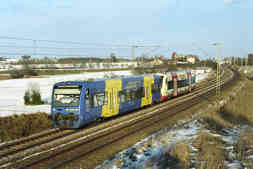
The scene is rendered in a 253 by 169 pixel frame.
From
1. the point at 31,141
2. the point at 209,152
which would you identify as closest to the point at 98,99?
the point at 31,141

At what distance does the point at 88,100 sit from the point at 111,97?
2.92m

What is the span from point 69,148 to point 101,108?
17.2 feet

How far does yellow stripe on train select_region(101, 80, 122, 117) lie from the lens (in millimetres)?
18953

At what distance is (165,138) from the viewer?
14.6 metres

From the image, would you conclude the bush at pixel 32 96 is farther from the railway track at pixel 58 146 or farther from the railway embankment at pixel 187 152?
the railway embankment at pixel 187 152

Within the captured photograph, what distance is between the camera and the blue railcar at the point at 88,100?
1630 cm

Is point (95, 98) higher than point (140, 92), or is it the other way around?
point (95, 98)

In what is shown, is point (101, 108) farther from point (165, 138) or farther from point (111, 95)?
point (165, 138)

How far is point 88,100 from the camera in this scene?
16.9 metres

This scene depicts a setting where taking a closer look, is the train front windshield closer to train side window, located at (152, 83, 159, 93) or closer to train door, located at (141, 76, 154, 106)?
train door, located at (141, 76, 154, 106)

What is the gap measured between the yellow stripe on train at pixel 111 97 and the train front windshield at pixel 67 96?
8.99 ft

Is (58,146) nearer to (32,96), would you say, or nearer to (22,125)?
(22,125)

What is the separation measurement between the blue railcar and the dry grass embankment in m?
2.30

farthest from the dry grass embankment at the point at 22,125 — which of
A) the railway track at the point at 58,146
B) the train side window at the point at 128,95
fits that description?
the train side window at the point at 128,95
